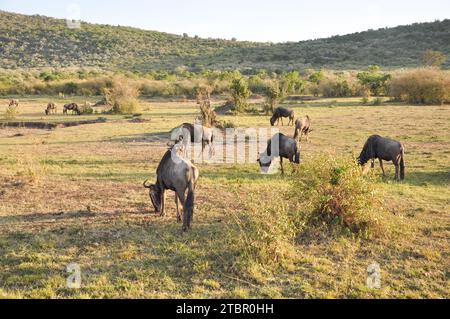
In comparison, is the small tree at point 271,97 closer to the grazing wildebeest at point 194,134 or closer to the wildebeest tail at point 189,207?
the grazing wildebeest at point 194,134

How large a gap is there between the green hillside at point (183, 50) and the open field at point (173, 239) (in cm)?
5804

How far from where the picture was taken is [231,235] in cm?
761

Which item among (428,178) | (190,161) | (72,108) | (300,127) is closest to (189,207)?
(190,161)

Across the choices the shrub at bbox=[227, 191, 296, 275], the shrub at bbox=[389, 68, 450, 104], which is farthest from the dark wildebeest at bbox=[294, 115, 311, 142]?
the shrub at bbox=[389, 68, 450, 104]

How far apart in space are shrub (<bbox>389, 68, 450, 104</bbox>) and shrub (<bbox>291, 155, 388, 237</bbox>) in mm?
28574

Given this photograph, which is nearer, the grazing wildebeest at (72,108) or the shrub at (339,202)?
the shrub at (339,202)

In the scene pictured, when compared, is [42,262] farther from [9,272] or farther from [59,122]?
[59,122]

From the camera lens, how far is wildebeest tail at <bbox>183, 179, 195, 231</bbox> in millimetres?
8094

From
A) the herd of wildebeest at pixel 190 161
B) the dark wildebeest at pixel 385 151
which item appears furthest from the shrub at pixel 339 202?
the dark wildebeest at pixel 385 151

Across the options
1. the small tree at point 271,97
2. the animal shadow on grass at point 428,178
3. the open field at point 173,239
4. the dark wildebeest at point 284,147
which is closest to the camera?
the open field at point 173,239

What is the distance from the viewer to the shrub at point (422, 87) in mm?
33247

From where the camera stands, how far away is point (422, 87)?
34.3 meters

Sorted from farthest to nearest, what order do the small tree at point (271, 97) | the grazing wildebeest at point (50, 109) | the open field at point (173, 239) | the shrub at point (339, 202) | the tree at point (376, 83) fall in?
1. the tree at point (376, 83)
2. the small tree at point (271, 97)
3. the grazing wildebeest at point (50, 109)
4. the shrub at point (339, 202)
5. the open field at point (173, 239)

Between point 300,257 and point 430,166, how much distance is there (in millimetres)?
8955
